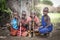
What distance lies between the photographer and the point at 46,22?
646 cm

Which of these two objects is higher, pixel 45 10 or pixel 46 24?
pixel 45 10

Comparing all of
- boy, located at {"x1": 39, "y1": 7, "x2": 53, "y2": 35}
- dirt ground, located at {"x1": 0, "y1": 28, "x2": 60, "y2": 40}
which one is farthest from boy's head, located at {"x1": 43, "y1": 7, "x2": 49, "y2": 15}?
dirt ground, located at {"x1": 0, "y1": 28, "x2": 60, "y2": 40}

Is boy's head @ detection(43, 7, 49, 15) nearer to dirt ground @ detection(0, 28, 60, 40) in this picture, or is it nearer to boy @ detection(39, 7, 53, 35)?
boy @ detection(39, 7, 53, 35)

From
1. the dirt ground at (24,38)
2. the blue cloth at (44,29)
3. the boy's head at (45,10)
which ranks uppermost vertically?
the boy's head at (45,10)

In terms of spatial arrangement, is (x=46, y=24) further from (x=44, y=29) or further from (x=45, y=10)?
(x=45, y=10)

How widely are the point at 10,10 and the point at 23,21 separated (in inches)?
12.6

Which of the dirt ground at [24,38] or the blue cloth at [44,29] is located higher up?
the blue cloth at [44,29]

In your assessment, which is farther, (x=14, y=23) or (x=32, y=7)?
(x=14, y=23)

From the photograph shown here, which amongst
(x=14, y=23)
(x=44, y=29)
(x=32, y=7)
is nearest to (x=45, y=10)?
(x=32, y=7)

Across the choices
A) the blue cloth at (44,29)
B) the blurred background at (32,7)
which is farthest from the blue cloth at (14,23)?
the blue cloth at (44,29)

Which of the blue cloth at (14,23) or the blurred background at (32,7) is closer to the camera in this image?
the blurred background at (32,7)

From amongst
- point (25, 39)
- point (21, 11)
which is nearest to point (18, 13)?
point (21, 11)

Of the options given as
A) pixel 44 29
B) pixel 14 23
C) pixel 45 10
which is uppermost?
pixel 45 10

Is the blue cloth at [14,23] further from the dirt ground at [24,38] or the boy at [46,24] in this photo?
the boy at [46,24]
